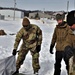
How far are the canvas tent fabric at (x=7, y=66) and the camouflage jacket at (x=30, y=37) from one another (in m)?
0.62

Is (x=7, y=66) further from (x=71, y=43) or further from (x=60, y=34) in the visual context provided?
(x=71, y=43)

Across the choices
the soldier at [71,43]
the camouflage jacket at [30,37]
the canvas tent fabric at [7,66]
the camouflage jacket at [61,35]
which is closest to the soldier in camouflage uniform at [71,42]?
the soldier at [71,43]

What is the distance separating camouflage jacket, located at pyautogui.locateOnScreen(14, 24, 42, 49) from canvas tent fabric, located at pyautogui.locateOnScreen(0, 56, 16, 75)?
2.04ft

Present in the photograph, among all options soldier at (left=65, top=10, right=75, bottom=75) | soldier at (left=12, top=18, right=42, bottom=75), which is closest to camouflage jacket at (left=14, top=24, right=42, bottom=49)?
soldier at (left=12, top=18, right=42, bottom=75)

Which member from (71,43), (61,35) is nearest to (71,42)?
(71,43)

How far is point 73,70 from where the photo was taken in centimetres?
461

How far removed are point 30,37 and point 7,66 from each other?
122 cm

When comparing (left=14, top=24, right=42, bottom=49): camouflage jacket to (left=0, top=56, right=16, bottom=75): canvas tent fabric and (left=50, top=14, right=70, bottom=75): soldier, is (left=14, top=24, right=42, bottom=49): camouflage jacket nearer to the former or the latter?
(left=0, top=56, right=16, bottom=75): canvas tent fabric

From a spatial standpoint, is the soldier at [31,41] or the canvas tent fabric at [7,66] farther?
the soldier at [31,41]

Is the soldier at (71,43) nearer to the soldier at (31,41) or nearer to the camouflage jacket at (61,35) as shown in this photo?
the camouflage jacket at (61,35)

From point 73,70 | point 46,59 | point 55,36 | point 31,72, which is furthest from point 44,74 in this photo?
point 73,70

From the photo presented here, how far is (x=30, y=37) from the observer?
7.64 m

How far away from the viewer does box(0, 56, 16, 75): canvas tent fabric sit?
21.2 feet

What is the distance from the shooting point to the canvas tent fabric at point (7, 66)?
6461 mm
